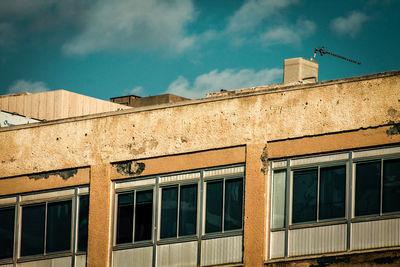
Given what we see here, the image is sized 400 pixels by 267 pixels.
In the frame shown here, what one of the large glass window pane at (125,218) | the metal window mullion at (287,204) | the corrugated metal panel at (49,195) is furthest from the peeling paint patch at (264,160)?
the corrugated metal panel at (49,195)

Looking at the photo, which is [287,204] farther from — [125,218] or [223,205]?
[125,218]

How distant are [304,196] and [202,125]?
338 cm

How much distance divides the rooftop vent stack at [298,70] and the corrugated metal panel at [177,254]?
9848 millimetres

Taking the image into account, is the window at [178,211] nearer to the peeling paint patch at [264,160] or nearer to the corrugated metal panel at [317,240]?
the peeling paint patch at [264,160]

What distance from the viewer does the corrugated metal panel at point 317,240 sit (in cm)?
1853

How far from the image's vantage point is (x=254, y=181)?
19766mm

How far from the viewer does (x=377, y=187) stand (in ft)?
60.0

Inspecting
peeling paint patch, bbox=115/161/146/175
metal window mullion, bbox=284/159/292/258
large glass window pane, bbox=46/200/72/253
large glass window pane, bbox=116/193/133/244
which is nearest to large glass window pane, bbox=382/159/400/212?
metal window mullion, bbox=284/159/292/258

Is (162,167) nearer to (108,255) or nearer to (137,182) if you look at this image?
(137,182)

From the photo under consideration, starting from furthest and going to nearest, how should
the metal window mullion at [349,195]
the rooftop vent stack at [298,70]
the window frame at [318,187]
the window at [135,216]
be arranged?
the rooftop vent stack at [298,70], the window at [135,216], the window frame at [318,187], the metal window mullion at [349,195]

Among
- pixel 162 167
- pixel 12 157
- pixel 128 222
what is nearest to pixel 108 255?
pixel 128 222

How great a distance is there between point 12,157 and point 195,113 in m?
6.11

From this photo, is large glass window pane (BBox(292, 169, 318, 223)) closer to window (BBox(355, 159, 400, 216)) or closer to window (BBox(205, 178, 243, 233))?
window (BBox(355, 159, 400, 216))

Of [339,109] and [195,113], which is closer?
[339,109]
